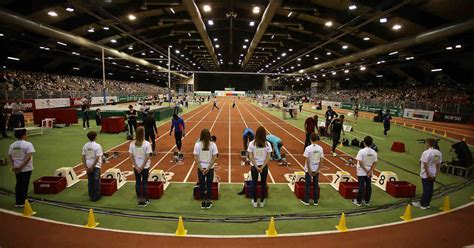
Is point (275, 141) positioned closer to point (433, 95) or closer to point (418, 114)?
point (418, 114)

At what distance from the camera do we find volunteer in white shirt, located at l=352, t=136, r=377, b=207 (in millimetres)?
6738

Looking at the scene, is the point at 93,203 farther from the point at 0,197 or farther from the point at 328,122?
the point at 328,122

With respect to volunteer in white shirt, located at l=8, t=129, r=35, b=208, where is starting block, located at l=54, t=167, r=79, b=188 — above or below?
below

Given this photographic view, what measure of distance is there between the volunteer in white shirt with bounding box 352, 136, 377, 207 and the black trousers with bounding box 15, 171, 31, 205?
8.40m

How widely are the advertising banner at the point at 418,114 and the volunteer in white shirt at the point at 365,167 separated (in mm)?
30330

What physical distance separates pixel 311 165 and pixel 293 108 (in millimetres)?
24803

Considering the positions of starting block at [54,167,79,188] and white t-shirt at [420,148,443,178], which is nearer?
white t-shirt at [420,148,443,178]

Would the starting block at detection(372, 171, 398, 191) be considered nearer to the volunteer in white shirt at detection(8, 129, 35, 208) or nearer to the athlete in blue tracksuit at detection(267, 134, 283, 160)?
the athlete in blue tracksuit at detection(267, 134, 283, 160)

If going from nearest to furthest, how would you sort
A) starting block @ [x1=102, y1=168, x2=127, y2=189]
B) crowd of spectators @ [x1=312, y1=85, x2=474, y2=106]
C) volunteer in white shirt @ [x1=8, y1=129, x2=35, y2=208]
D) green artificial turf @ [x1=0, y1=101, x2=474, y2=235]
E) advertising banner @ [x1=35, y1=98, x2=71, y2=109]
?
1. green artificial turf @ [x1=0, y1=101, x2=474, y2=235]
2. volunteer in white shirt @ [x1=8, y1=129, x2=35, y2=208]
3. starting block @ [x1=102, y1=168, x2=127, y2=189]
4. advertising banner @ [x1=35, y1=98, x2=71, y2=109]
5. crowd of spectators @ [x1=312, y1=85, x2=474, y2=106]

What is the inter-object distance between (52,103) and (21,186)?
27794 millimetres

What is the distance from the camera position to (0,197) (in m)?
7.33

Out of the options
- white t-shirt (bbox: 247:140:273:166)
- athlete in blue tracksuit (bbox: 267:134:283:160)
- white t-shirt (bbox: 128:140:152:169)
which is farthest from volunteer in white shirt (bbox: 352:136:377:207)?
white t-shirt (bbox: 128:140:152:169)

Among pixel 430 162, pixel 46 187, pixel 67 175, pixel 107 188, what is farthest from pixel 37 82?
pixel 430 162

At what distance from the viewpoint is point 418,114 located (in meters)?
32.3
